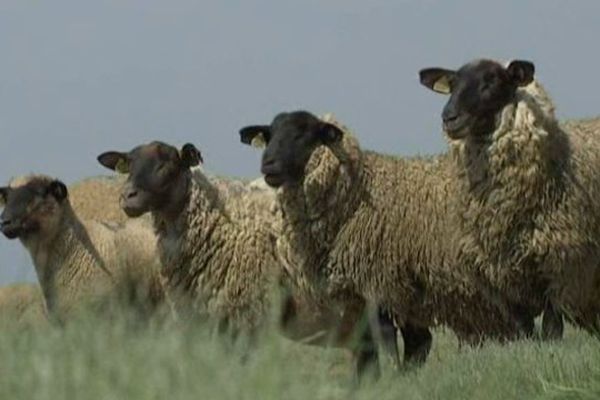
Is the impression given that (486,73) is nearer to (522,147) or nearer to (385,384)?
(522,147)

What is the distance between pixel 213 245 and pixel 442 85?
8.14ft

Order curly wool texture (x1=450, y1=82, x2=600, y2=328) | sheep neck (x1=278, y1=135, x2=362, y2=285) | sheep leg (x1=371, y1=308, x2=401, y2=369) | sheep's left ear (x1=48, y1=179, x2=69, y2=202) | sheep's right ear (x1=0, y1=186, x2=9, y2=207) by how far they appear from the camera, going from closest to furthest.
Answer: curly wool texture (x1=450, y1=82, x2=600, y2=328) < sheep leg (x1=371, y1=308, x2=401, y2=369) < sheep neck (x1=278, y1=135, x2=362, y2=285) < sheep's left ear (x1=48, y1=179, x2=69, y2=202) < sheep's right ear (x1=0, y1=186, x2=9, y2=207)

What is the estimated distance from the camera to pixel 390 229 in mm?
13180

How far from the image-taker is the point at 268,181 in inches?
526

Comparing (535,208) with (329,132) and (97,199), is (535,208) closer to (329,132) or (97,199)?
(329,132)

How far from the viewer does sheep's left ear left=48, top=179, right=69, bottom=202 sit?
15.9 metres

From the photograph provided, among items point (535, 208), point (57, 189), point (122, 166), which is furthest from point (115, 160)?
point (535, 208)

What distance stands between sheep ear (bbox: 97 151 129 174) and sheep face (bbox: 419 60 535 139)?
3.79 metres

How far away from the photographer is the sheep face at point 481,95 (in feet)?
41.5

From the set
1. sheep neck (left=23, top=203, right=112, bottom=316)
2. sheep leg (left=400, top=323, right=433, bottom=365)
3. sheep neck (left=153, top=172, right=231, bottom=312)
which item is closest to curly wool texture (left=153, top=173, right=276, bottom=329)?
sheep neck (left=153, top=172, right=231, bottom=312)

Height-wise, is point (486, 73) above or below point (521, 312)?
above

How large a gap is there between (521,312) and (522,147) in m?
1.31

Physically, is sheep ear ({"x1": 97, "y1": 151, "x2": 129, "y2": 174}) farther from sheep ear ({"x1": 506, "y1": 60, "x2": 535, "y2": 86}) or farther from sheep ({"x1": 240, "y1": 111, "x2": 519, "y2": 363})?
sheep ear ({"x1": 506, "y1": 60, "x2": 535, "y2": 86})

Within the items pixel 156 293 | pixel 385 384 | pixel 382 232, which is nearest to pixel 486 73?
pixel 382 232
